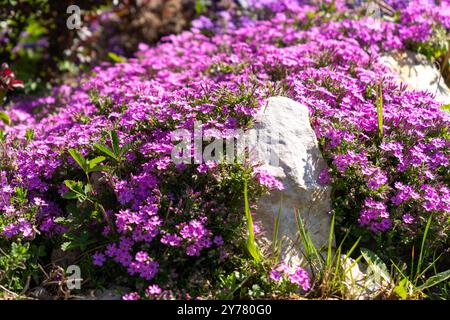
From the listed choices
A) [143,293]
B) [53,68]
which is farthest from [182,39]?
[143,293]

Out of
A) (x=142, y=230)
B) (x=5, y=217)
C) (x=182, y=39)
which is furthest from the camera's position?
(x=182, y=39)

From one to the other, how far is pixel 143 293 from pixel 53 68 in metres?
4.30

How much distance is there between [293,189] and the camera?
3861 millimetres

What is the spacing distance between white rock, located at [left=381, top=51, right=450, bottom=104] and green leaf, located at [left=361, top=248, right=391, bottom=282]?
233cm

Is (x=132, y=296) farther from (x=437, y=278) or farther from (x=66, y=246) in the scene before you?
(x=437, y=278)

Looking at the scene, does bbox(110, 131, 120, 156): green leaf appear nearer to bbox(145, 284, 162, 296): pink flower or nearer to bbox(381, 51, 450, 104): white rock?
bbox(145, 284, 162, 296): pink flower

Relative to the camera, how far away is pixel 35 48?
7.67m

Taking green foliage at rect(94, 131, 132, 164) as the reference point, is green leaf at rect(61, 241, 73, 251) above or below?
below

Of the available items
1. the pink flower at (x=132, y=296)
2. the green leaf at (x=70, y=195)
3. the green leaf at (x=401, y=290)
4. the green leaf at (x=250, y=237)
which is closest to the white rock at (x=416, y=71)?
the green leaf at (x=401, y=290)

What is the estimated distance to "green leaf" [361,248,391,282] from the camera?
3688 millimetres

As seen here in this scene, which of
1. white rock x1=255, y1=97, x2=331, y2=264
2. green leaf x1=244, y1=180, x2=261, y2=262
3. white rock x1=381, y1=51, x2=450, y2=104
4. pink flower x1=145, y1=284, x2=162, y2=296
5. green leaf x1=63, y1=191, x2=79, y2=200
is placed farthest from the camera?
white rock x1=381, y1=51, x2=450, y2=104

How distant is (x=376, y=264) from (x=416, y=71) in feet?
9.12

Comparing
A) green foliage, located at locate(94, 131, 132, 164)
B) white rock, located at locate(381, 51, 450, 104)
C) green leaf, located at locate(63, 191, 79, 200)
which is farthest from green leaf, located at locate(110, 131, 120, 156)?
white rock, located at locate(381, 51, 450, 104)
